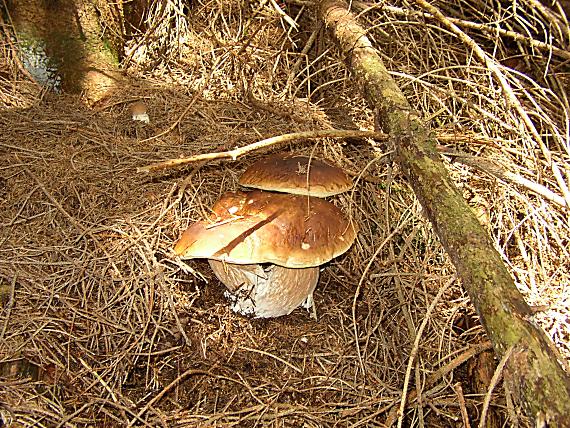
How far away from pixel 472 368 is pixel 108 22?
3133 mm

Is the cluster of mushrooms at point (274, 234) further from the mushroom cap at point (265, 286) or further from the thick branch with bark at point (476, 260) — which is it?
the thick branch with bark at point (476, 260)

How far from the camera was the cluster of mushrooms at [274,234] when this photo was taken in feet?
6.59

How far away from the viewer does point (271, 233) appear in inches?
79.5

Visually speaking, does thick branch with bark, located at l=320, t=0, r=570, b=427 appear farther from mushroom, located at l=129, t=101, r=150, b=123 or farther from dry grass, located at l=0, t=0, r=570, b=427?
mushroom, located at l=129, t=101, r=150, b=123

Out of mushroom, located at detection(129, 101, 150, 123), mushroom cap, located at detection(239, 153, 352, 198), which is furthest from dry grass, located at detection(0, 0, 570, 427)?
mushroom cap, located at detection(239, 153, 352, 198)

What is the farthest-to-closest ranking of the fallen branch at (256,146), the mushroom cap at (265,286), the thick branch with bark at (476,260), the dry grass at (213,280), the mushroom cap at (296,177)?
the mushroom cap at (265,286) < the mushroom cap at (296,177) < the dry grass at (213,280) < the fallen branch at (256,146) < the thick branch with bark at (476,260)

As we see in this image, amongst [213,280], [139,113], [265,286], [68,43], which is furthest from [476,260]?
[68,43]

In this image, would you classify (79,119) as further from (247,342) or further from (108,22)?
(247,342)

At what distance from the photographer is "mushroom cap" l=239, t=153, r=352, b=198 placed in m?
2.08

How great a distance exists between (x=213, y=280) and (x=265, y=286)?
0.31m

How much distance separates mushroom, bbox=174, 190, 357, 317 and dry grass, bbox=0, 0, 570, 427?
142mm

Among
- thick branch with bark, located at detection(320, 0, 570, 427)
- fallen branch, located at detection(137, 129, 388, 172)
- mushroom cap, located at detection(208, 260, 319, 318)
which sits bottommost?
mushroom cap, located at detection(208, 260, 319, 318)

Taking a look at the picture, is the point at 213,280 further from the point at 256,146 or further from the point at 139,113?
the point at 139,113

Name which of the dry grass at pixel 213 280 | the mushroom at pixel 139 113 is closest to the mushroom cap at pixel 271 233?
the dry grass at pixel 213 280
